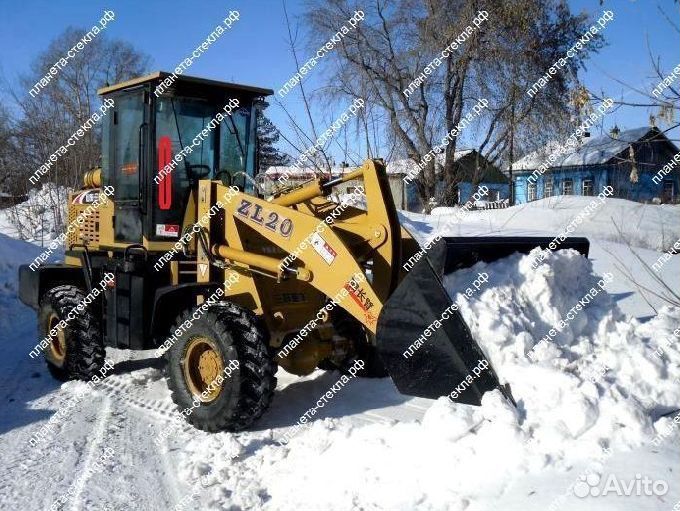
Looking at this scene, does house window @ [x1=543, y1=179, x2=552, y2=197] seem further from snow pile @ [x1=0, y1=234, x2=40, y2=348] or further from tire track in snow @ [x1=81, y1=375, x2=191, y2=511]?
tire track in snow @ [x1=81, y1=375, x2=191, y2=511]

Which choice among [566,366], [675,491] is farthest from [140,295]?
[675,491]

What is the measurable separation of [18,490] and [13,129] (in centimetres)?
2043

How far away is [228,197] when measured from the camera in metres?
5.34

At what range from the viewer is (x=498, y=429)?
11.8ft

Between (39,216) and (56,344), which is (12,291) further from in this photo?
(39,216)

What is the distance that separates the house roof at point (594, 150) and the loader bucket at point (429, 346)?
1337 millimetres

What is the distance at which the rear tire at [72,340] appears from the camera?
20.5 ft

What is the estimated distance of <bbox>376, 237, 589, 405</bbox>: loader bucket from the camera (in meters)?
3.99

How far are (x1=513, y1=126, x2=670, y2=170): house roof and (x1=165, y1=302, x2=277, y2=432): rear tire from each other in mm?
2750

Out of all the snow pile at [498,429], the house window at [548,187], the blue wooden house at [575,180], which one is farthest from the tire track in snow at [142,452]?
the house window at [548,187]

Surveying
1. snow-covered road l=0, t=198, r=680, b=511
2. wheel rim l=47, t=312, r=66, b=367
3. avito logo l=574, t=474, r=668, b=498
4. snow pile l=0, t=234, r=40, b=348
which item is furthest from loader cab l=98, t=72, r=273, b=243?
avito logo l=574, t=474, r=668, b=498

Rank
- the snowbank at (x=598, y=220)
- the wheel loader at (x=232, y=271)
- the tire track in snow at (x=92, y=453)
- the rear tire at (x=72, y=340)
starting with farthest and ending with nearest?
the snowbank at (x=598, y=220)
the rear tire at (x=72, y=340)
the wheel loader at (x=232, y=271)
the tire track in snow at (x=92, y=453)

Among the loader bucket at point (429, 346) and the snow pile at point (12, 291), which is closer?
the loader bucket at point (429, 346)

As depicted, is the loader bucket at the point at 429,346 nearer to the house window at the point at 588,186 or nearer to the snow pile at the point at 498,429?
the snow pile at the point at 498,429
